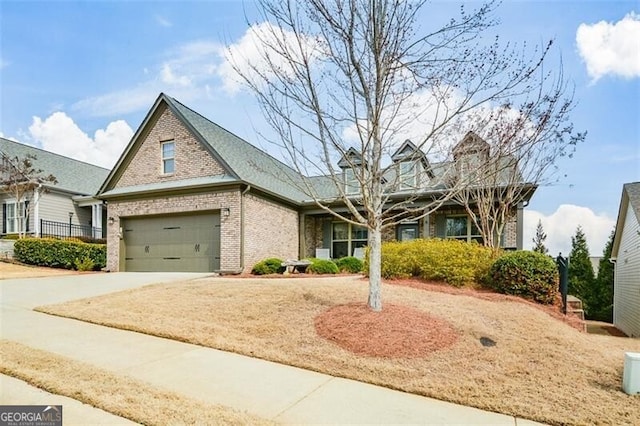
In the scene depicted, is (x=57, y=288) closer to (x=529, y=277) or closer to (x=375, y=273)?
(x=375, y=273)

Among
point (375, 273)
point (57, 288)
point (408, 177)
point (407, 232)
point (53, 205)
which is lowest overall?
point (57, 288)

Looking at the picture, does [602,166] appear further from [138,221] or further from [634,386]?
[138,221]

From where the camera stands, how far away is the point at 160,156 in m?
16.2

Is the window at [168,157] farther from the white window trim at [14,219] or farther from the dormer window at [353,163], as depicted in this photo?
the white window trim at [14,219]

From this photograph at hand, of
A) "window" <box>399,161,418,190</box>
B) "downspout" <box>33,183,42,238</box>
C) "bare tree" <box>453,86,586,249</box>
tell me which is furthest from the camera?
"downspout" <box>33,183,42,238</box>

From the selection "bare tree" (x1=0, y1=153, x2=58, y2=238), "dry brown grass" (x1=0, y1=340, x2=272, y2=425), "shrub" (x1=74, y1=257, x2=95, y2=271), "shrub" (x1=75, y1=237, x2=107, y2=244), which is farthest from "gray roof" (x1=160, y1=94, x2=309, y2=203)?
"bare tree" (x1=0, y1=153, x2=58, y2=238)

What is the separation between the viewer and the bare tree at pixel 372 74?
260 inches

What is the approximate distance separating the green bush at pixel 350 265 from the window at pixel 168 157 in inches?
313

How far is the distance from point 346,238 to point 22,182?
667 inches

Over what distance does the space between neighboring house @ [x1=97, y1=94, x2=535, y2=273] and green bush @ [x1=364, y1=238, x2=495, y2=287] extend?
311 centimetres

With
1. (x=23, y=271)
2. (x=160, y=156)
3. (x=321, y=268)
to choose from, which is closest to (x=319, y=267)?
(x=321, y=268)

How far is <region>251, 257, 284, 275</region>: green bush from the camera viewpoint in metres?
13.9

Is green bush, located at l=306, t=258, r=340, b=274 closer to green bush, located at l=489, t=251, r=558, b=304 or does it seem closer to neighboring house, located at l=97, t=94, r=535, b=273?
neighboring house, located at l=97, t=94, r=535, b=273

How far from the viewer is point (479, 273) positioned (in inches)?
454
